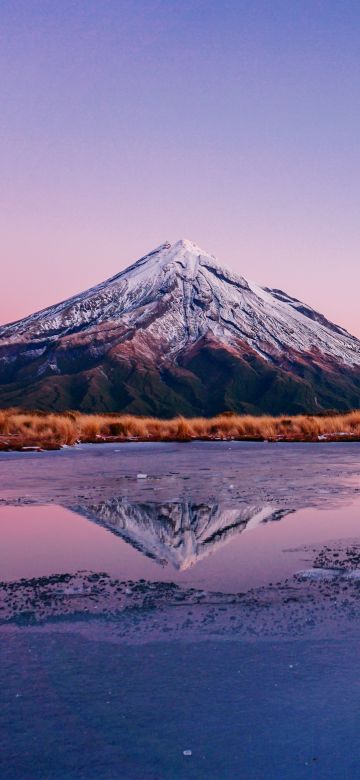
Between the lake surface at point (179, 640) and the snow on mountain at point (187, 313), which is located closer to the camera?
the lake surface at point (179, 640)

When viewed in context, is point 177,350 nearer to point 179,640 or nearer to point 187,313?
point 187,313

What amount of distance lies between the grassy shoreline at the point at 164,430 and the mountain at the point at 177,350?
78.7m

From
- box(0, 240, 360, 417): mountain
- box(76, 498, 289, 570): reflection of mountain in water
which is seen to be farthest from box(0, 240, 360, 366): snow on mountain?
box(76, 498, 289, 570): reflection of mountain in water

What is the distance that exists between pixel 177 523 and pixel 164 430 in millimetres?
27895

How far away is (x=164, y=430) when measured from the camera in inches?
1490

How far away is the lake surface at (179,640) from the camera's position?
3596 millimetres

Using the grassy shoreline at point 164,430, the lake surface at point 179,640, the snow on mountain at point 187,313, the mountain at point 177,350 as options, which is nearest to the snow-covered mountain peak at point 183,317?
the snow on mountain at point 187,313

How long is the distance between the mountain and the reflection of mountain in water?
10531cm

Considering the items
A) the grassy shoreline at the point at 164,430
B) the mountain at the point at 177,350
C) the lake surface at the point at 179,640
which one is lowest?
the lake surface at the point at 179,640

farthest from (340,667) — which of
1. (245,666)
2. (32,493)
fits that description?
(32,493)

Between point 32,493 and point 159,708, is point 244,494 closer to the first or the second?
point 32,493

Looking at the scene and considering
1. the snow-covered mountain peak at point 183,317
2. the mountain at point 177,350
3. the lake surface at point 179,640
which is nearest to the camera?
the lake surface at point 179,640

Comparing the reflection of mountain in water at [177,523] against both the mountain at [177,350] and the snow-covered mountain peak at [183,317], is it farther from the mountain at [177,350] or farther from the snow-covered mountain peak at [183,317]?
the snow-covered mountain peak at [183,317]

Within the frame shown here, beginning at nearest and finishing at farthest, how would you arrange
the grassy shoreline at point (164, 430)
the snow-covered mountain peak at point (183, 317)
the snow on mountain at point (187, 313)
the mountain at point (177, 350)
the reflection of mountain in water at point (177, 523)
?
the reflection of mountain in water at point (177, 523), the grassy shoreline at point (164, 430), the mountain at point (177, 350), the snow-covered mountain peak at point (183, 317), the snow on mountain at point (187, 313)
